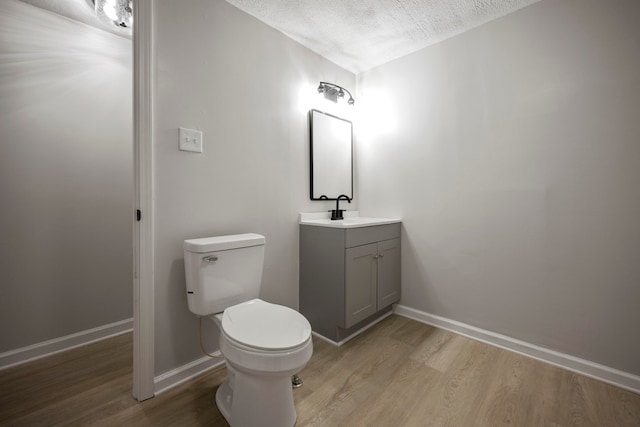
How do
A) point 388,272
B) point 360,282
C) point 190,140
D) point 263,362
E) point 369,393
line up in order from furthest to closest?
1. point 388,272
2. point 360,282
3. point 190,140
4. point 369,393
5. point 263,362

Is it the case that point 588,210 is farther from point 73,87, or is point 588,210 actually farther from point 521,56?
point 73,87

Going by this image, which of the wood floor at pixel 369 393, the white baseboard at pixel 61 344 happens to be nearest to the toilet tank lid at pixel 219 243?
the wood floor at pixel 369 393

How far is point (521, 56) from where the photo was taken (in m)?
1.79

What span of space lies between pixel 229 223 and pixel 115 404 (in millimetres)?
1033

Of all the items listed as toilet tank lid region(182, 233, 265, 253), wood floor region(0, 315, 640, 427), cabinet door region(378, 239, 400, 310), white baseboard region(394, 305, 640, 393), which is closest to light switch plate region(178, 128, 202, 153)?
toilet tank lid region(182, 233, 265, 253)

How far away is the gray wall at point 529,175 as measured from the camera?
151 centimetres

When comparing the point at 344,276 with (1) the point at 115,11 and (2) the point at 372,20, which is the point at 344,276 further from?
(1) the point at 115,11

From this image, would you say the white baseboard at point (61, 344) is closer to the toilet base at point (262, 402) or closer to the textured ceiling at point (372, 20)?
the toilet base at point (262, 402)

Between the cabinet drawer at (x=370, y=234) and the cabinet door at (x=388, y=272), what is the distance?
0.05 meters

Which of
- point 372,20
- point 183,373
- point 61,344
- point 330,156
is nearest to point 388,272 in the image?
point 330,156

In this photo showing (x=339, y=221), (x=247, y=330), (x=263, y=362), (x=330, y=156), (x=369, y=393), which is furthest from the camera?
(x=330, y=156)

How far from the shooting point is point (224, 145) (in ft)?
5.57

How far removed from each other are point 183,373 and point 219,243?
30.2 inches

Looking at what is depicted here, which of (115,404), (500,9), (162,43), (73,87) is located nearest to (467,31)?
(500,9)
